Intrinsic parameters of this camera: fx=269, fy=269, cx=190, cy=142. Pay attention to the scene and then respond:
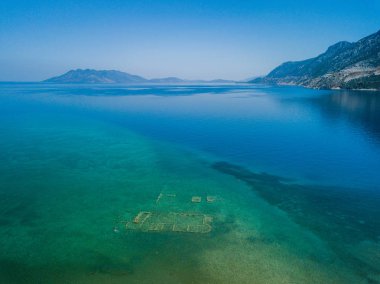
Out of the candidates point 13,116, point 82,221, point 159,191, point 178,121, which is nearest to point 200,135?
point 178,121

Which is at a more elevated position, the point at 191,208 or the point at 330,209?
the point at 191,208

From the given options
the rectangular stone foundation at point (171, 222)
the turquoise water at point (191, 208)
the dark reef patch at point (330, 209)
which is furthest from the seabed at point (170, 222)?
the dark reef patch at point (330, 209)

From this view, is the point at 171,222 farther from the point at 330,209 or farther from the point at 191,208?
the point at 330,209

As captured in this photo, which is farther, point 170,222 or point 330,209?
point 330,209

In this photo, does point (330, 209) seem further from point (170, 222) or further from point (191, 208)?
point (170, 222)

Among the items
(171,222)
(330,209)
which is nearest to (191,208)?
(171,222)

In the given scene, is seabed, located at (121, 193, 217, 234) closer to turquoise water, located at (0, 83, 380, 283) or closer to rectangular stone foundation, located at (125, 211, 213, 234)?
rectangular stone foundation, located at (125, 211, 213, 234)

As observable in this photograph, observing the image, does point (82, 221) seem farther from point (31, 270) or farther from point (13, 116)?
point (13, 116)

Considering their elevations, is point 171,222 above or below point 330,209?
above

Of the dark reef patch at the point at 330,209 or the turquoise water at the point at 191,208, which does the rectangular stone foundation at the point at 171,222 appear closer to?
the turquoise water at the point at 191,208
